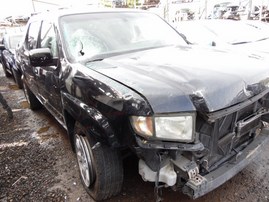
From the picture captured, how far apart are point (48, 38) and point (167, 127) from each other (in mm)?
2099

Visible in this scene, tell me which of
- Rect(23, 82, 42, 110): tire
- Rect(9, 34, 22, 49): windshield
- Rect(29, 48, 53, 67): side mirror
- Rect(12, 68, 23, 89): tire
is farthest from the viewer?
Rect(9, 34, 22, 49): windshield

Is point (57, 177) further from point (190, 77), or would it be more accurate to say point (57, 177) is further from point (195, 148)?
point (190, 77)

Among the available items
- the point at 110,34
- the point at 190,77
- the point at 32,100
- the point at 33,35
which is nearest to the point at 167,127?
the point at 190,77

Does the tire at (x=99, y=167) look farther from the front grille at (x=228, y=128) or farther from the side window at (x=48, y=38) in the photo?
the side window at (x=48, y=38)

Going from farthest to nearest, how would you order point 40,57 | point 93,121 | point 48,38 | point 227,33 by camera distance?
point 227,33, point 48,38, point 40,57, point 93,121

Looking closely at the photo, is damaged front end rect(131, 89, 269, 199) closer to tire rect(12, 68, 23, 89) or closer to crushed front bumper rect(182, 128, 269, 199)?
crushed front bumper rect(182, 128, 269, 199)

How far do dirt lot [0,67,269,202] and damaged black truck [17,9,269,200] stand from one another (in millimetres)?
344

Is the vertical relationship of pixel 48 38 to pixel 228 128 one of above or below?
above

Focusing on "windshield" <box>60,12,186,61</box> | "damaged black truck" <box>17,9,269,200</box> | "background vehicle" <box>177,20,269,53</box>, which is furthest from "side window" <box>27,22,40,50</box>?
"background vehicle" <box>177,20,269,53</box>

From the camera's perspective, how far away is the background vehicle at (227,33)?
18.0 feet

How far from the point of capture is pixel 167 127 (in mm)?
1672

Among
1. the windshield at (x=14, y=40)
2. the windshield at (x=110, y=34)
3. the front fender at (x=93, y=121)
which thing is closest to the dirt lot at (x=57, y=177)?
the front fender at (x=93, y=121)

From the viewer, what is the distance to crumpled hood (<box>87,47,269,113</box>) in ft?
5.46

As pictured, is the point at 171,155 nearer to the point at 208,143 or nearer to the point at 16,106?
the point at 208,143
